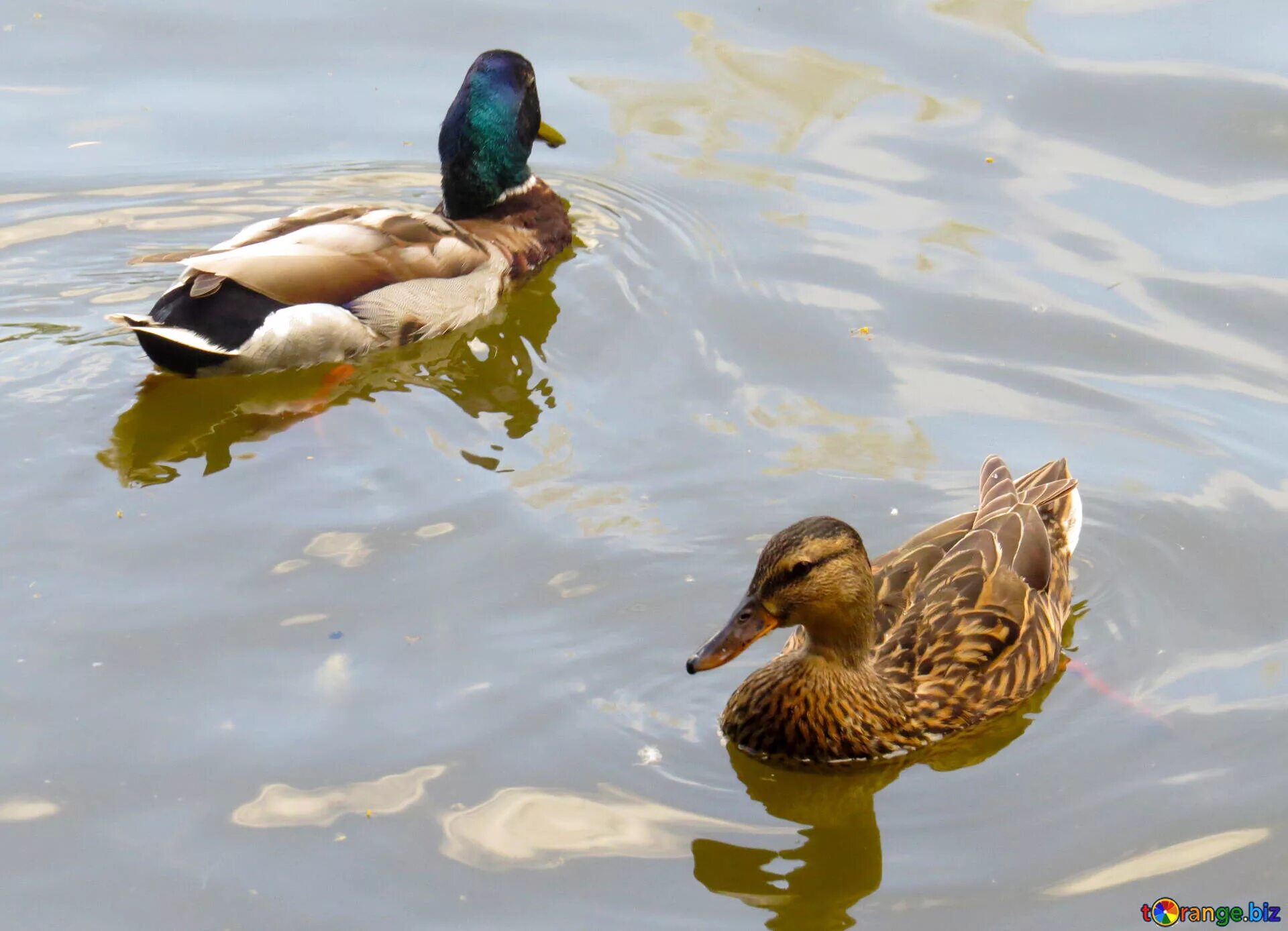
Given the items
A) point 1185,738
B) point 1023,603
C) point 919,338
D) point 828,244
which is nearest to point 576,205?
point 828,244

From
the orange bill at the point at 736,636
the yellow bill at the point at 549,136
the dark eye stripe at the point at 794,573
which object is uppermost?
the yellow bill at the point at 549,136

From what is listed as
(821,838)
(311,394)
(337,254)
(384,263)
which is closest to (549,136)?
(384,263)

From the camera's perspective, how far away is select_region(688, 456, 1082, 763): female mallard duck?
530 cm

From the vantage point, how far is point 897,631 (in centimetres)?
586

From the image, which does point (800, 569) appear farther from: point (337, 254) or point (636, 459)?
point (337, 254)

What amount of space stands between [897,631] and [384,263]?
11.4 feet

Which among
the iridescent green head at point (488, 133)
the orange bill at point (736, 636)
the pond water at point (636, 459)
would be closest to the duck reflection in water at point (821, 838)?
the pond water at point (636, 459)

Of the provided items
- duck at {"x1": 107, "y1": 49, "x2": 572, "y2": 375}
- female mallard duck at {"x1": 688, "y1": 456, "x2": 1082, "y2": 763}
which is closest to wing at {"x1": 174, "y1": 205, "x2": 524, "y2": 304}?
duck at {"x1": 107, "y1": 49, "x2": 572, "y2": 375}

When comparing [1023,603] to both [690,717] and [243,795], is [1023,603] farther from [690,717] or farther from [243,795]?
[243,795]

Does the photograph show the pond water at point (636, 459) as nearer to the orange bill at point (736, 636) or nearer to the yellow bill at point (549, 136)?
the yellow bill at point (549, 136)

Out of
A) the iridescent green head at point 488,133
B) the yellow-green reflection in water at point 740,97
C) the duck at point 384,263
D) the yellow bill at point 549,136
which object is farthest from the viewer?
the yellow-green reflection in water at point 740,97

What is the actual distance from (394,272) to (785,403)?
2076 mm

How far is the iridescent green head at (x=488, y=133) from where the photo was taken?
9.09 m

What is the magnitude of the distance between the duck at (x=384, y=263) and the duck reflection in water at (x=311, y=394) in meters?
0.10
